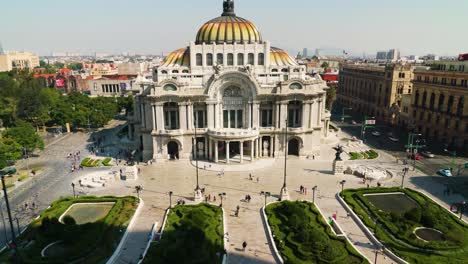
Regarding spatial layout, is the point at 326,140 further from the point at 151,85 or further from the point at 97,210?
the point at 97,210

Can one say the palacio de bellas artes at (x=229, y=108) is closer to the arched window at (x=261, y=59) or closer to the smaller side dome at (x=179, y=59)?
the arched window at (x=261, y=59)

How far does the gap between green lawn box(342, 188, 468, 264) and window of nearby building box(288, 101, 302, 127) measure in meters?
22.7

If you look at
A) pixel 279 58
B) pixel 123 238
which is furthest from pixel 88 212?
pixel 279 58

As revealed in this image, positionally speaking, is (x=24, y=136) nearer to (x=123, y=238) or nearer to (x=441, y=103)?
(x=123, y=238)

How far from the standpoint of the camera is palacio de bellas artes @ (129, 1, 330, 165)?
68.1m

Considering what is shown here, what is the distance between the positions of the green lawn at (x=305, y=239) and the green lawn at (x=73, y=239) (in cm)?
1871

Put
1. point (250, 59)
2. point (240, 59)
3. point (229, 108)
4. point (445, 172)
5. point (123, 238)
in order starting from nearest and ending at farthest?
1. point (123, 238)
2. point (445, 172)
3. point (229, 108)
4. point (240, 59)
5. point (250, 59)

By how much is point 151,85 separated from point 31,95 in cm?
4818

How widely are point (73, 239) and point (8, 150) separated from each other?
118ft

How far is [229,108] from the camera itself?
7050 centimetres

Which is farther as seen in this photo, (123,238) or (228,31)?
(228,31)

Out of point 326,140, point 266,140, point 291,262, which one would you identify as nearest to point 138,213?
point 291,262

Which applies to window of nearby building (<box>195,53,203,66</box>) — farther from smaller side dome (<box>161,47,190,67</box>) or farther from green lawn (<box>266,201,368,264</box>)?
green lawn (<box>266,201,368,264</box>)

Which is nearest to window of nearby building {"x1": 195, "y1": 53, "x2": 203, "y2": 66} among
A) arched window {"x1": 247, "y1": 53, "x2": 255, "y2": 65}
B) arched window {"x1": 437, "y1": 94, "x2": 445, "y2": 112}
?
arched window {"x1": 247, "y1": 53, "x2": 255, "y2": 65}
